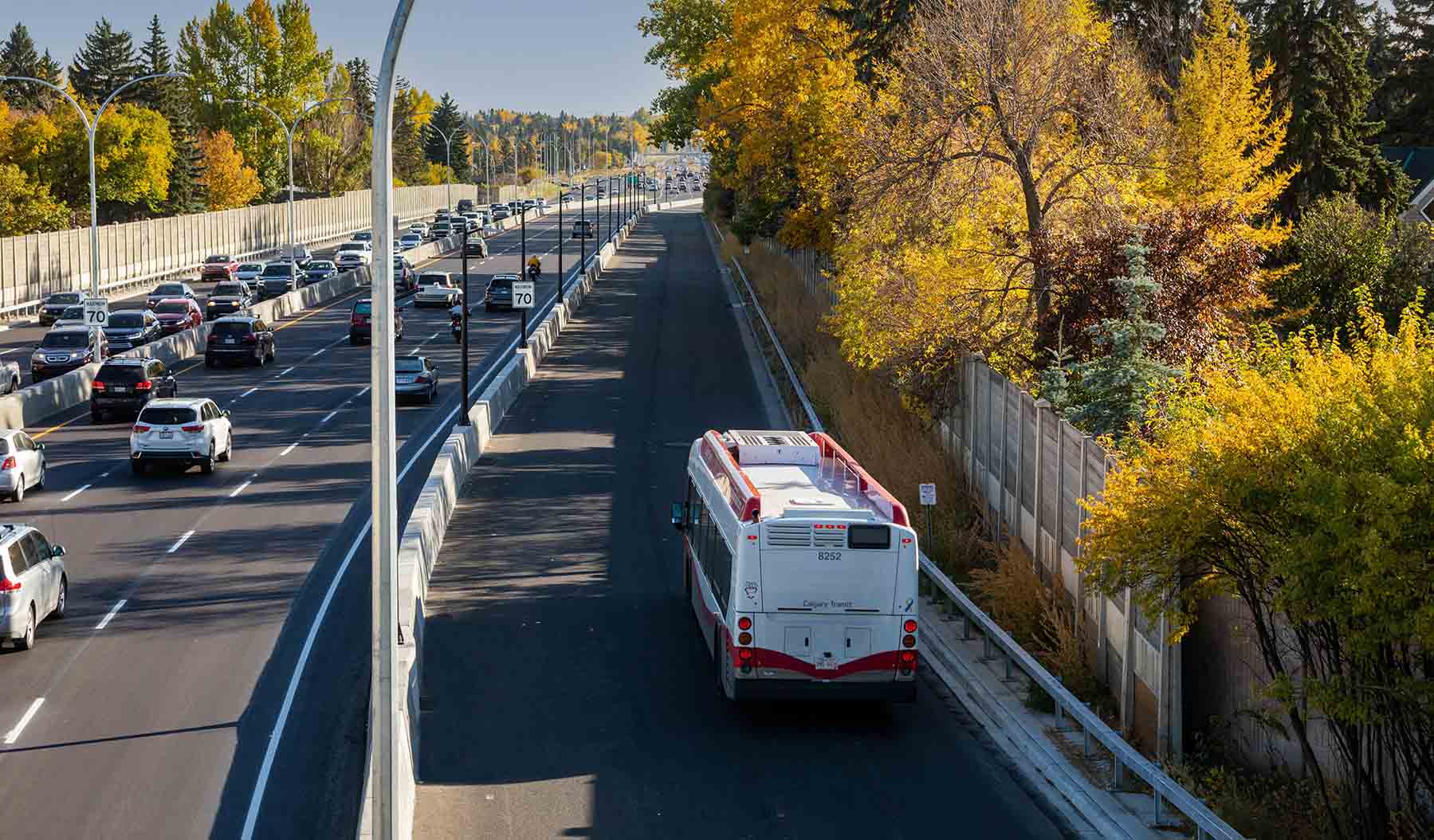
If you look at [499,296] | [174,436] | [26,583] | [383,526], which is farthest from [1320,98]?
[383,526]

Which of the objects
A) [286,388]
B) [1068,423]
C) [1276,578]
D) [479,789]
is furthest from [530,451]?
[1276,578]

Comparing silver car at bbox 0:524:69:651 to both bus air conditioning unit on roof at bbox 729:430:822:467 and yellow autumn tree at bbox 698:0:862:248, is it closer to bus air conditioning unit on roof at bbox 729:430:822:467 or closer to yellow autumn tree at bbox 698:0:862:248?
bus air conditioning unit on roof at bbox 729:430:822:467

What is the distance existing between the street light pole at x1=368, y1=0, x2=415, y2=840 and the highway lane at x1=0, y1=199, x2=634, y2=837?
4324mm

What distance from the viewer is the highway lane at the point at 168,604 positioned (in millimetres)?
15992

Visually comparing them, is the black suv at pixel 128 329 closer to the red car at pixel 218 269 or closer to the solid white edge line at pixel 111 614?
the red car at pixel 218 269

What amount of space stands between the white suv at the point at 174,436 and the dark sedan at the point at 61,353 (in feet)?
47.3

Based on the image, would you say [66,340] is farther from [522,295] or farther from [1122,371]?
[1122,371]

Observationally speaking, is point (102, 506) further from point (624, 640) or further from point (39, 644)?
point (624, 640)

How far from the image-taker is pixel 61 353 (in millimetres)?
46875

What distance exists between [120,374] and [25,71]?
104 meters

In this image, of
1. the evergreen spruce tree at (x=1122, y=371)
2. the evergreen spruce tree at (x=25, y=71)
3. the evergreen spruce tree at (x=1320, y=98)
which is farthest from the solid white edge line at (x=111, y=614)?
the evergreen spruce tree at (x=25, y=71)

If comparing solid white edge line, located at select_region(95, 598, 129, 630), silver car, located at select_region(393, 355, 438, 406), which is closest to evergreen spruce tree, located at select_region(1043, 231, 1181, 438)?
solid white edge line, located at select_region(95, 598, 129, 630)

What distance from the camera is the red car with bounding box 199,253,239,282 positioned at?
8781 cm

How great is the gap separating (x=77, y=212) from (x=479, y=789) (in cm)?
9468
